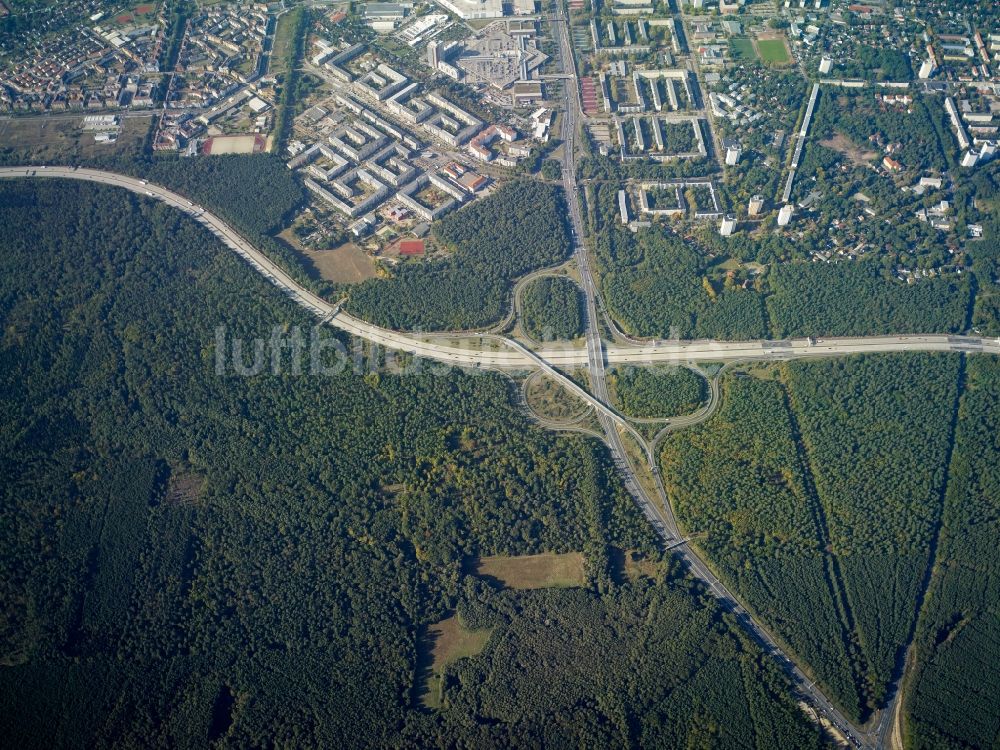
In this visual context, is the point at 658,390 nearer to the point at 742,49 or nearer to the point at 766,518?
the point at 766,518

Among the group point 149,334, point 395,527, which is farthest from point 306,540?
point 149,334

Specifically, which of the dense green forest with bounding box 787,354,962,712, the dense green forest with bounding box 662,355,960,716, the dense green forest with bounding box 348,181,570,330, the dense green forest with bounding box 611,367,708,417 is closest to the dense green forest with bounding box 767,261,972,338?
the dense green forest with bounding box 787,354,962,712

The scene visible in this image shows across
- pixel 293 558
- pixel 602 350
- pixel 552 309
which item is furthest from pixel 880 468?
pixel 293 558

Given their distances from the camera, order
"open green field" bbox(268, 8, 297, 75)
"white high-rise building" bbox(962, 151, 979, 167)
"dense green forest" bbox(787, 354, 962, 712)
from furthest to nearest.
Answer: "open green field" bbox(268, 8, 297, 75), "white high-rise building" bbox(962, 151, 979, 167), "dense green forest" bbox(787, 354, 962, 712)

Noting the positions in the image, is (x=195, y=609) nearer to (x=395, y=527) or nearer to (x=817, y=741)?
(x=395, y=527)

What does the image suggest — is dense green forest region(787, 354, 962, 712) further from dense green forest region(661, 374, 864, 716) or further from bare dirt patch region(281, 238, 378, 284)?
bare dirt patch region(281, 238, 378, 284)

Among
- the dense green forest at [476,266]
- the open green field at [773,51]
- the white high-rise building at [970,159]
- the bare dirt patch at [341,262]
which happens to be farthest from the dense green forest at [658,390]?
the open green field at [773,51]
